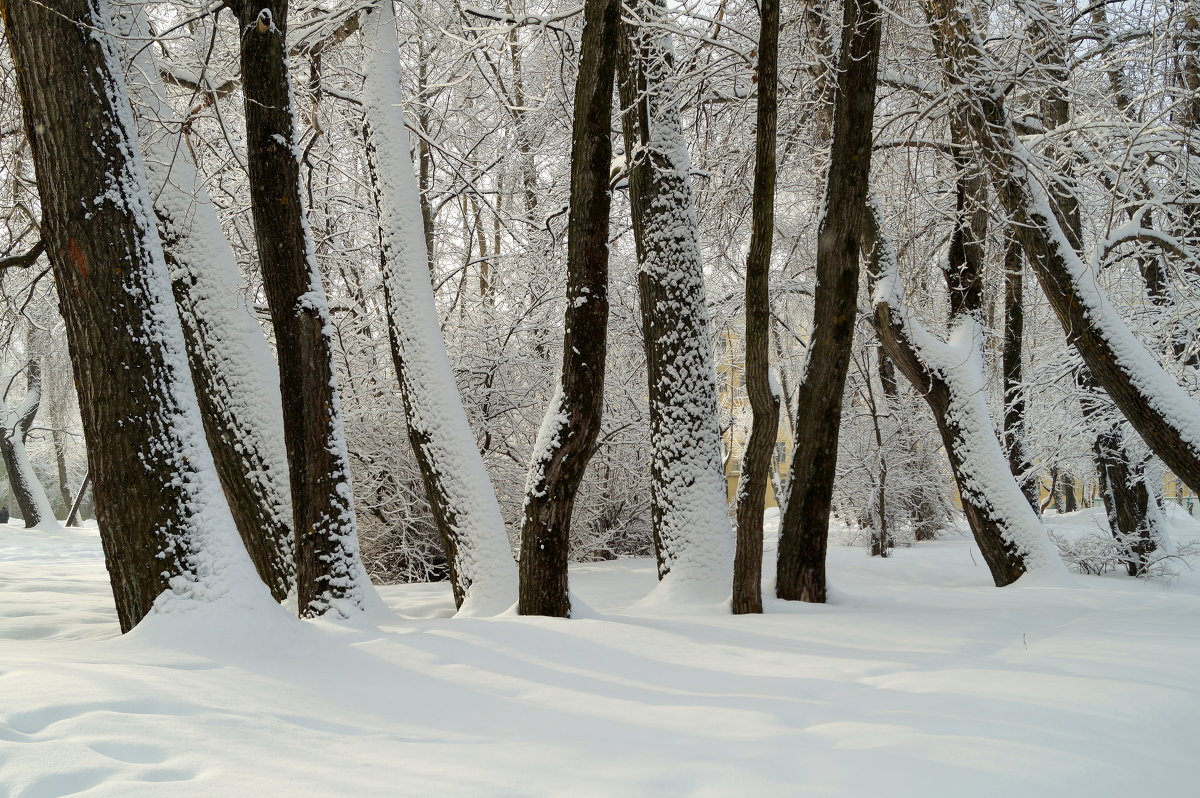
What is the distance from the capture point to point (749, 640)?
441 centimetres

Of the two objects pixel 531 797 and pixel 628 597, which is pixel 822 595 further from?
pixel 531 797

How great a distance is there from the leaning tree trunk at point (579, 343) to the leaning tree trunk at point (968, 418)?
133 inches

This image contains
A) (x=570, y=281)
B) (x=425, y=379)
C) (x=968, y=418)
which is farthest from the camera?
(x=968, y=418)

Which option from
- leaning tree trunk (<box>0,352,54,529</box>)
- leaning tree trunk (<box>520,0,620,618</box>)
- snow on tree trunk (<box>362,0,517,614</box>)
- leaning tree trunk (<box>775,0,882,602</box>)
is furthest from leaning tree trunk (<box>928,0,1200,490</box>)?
leaning tree trunk (<box>0,352,54,529</box>)

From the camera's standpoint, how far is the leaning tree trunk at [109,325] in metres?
3.65

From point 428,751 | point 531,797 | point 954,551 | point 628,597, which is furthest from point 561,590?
point 954,551

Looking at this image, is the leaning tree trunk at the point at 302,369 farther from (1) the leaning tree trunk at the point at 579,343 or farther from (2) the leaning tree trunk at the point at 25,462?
(2) the leaning tree trunk at the point at 25,462

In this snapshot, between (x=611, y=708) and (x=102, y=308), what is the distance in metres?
2.68

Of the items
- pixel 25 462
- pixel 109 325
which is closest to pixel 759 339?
pixel 109 325

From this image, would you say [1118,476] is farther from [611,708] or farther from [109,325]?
[109,325]

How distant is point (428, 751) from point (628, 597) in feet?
14.7

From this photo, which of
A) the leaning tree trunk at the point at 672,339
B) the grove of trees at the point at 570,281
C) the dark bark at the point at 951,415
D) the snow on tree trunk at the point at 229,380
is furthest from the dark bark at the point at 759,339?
the snow on tree trunk at the point at 229,380

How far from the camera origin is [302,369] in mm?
4699

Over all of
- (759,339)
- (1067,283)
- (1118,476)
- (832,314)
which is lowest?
(1118,476)
